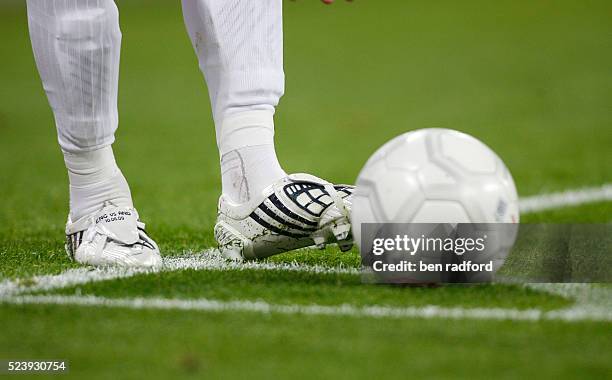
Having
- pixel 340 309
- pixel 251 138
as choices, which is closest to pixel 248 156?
pixel 251 138

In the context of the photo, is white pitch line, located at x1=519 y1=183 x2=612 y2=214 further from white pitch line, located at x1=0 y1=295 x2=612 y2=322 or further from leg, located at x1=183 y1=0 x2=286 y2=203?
white pitch line, located at x1=0 y1=295 x2=612 y2=322

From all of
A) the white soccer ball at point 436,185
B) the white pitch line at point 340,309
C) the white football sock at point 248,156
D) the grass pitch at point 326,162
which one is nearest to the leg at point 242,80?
the white football sock at point 248,156

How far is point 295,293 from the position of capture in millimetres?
2451

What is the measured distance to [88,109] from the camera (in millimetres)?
2855

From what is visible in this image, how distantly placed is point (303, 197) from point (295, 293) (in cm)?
44

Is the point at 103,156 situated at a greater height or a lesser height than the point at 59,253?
greater

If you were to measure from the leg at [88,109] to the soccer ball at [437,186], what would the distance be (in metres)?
0.66

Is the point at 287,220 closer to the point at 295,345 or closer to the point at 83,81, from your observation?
the point at 83,81

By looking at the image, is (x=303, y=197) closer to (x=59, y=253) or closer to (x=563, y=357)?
(x=59, y=253)

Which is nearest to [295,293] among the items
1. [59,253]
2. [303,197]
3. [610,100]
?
[303,197]

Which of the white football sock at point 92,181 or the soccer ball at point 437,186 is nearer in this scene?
the soccer ball at point 437,186

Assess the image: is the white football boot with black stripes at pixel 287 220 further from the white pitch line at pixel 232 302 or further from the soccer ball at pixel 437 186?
the soccer ball at pixel 437 186

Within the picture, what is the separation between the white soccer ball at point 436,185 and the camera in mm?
2510

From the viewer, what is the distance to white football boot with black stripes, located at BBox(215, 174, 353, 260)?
110 inches
